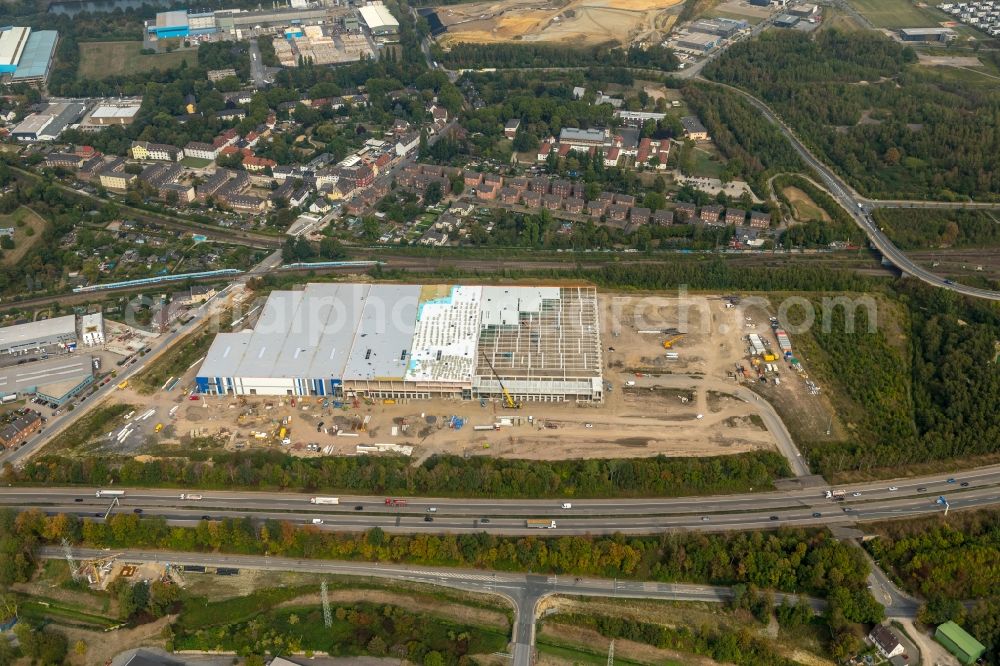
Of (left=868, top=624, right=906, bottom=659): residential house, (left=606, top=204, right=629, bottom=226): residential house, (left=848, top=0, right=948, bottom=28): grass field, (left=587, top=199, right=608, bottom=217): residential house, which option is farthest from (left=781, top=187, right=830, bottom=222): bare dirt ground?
(left=848, top=0, right=948, bottom=28): grass field

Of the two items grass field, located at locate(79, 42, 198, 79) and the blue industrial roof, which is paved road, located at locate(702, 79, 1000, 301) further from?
the blue industrial roof

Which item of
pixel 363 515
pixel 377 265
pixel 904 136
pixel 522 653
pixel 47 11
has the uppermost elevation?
pixel 47 11

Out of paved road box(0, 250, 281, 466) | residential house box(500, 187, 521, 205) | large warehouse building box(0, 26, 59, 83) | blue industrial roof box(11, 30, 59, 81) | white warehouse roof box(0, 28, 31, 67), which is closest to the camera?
paved road box(0, 250, 281, 466)

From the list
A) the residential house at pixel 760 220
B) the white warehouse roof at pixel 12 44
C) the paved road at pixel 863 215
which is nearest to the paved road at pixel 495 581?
the paved road at pixel 863 215

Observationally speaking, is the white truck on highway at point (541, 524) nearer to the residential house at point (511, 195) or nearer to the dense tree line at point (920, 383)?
the dense tree line at point (920, 383)

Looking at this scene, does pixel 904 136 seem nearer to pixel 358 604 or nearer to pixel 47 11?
pixel 358 604

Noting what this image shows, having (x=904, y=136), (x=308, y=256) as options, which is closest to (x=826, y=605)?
(x=308, y=256)
